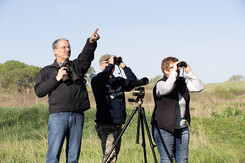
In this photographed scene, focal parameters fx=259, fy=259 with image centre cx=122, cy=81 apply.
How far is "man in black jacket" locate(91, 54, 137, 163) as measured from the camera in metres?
3.20

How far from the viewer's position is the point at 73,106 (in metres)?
2.79

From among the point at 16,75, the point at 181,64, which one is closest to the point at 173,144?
the point at 181,64

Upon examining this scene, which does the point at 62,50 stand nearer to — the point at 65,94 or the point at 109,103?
the point at 65,94

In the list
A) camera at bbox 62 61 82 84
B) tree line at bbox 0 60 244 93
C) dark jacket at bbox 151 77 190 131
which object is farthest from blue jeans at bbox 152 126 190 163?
tree line at bbox 0 60 244 93

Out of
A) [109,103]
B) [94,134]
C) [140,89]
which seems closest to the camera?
[140,89]

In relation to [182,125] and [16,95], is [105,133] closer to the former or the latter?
[182,125]

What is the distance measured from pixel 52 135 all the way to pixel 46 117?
9.56 metres

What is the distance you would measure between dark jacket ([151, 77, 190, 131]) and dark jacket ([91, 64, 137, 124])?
480 millimetres

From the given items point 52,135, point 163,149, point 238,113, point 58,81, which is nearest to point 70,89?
point 58,81

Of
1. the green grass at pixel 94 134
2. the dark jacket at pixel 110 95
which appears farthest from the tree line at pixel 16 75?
the dark jacket at pixel 110 95

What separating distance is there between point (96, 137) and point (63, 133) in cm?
417

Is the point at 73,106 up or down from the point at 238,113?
up

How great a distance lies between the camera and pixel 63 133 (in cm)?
275

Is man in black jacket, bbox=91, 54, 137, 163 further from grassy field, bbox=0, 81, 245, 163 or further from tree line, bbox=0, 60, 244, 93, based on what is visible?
tree line, bbox=0, 60, 244, 93
